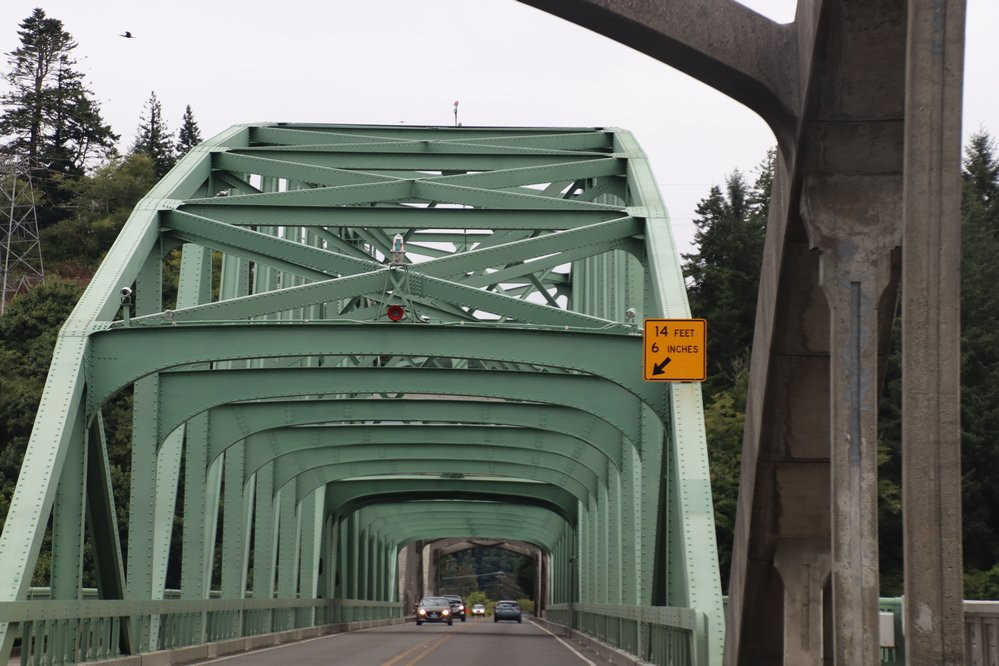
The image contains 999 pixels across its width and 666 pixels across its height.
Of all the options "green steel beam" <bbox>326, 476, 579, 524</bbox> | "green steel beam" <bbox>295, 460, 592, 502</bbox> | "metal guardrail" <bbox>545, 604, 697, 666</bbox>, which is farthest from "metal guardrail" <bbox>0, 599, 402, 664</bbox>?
"green steel beam" <bbox>326, 476, 579, 524</bbox>

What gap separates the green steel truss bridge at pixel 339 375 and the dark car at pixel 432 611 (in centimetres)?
2602

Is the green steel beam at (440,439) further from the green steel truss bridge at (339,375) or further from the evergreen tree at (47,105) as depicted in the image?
the evergreen tree at (47,105)

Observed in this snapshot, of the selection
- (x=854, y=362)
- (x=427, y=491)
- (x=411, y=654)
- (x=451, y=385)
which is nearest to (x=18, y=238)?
(x=427, y=491)

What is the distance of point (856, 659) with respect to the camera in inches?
374

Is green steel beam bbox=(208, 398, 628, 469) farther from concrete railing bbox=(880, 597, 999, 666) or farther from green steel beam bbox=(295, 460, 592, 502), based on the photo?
concrete railing bbox=(880, 597, 999, 666)

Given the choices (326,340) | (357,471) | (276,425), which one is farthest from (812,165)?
(357,471)

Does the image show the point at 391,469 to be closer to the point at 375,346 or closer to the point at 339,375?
the point at 339,375

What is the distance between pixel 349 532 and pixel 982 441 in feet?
70.1

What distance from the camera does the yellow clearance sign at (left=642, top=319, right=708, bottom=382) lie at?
16.1m

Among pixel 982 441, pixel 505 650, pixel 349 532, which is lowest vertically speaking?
pixel 505 650

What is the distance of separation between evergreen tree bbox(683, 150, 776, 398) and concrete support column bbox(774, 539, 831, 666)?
5926 cm

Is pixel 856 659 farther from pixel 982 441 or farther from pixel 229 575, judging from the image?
pixel 982 441

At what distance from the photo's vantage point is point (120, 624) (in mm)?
17953

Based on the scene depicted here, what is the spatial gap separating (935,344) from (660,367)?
9660 millimetres
